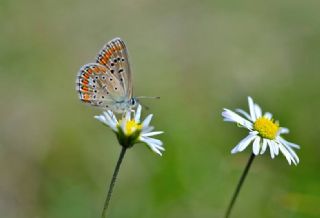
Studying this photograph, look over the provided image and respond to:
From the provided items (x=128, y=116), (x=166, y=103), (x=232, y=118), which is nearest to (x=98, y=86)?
(x=128, y=116)

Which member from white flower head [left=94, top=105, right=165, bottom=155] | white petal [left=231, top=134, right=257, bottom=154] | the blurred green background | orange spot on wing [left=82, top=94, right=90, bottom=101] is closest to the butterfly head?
orange spot on wing [left=82, top=94, right=90, bottom=101]

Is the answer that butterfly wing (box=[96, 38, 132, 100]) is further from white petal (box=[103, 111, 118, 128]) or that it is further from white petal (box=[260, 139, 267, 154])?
white petal (box=[260, 139, 267, 154])

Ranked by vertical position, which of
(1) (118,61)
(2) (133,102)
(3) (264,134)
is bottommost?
(2) (133,102)

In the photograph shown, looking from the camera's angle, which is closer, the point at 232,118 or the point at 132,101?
the point at 232,118

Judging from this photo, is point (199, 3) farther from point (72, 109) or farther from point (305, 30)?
point (72, 109)

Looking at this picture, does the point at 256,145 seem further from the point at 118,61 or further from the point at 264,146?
the point at 118,61

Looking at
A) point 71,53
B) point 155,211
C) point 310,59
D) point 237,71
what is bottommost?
point 155,211

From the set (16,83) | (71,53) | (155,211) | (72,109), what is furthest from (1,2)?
(155,211)
